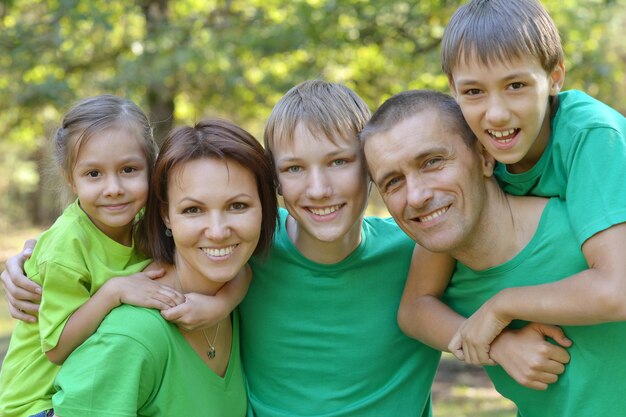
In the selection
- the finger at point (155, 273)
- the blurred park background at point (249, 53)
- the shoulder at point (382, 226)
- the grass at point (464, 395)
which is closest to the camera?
the finger at point (155, 273)

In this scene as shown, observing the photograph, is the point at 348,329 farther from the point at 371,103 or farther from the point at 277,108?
the point at 371,103

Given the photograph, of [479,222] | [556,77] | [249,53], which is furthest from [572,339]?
[249,53]

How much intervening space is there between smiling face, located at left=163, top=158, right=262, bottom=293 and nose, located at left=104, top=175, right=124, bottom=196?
1.18 feet

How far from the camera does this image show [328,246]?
333cm

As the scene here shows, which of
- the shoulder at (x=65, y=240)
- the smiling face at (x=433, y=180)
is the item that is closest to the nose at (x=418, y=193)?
the smiling face at (x=433, y=180)

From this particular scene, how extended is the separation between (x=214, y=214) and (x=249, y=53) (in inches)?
277

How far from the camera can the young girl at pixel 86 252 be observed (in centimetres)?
302

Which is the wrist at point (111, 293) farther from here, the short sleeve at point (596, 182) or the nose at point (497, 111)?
the short sleeve at point (596, 182)

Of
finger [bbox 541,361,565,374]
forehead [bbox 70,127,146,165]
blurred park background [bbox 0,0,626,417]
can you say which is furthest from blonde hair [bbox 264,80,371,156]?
blurred park background [bbox 0,0,626,417]

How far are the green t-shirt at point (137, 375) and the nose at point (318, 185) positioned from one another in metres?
0.75

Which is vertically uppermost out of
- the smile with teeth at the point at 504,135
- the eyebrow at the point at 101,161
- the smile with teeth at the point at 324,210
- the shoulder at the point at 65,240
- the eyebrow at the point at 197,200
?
the smile with teeth at the point at 504,135

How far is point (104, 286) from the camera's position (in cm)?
303

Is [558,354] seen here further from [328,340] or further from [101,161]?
[101,161]

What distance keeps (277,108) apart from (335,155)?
0.36m
